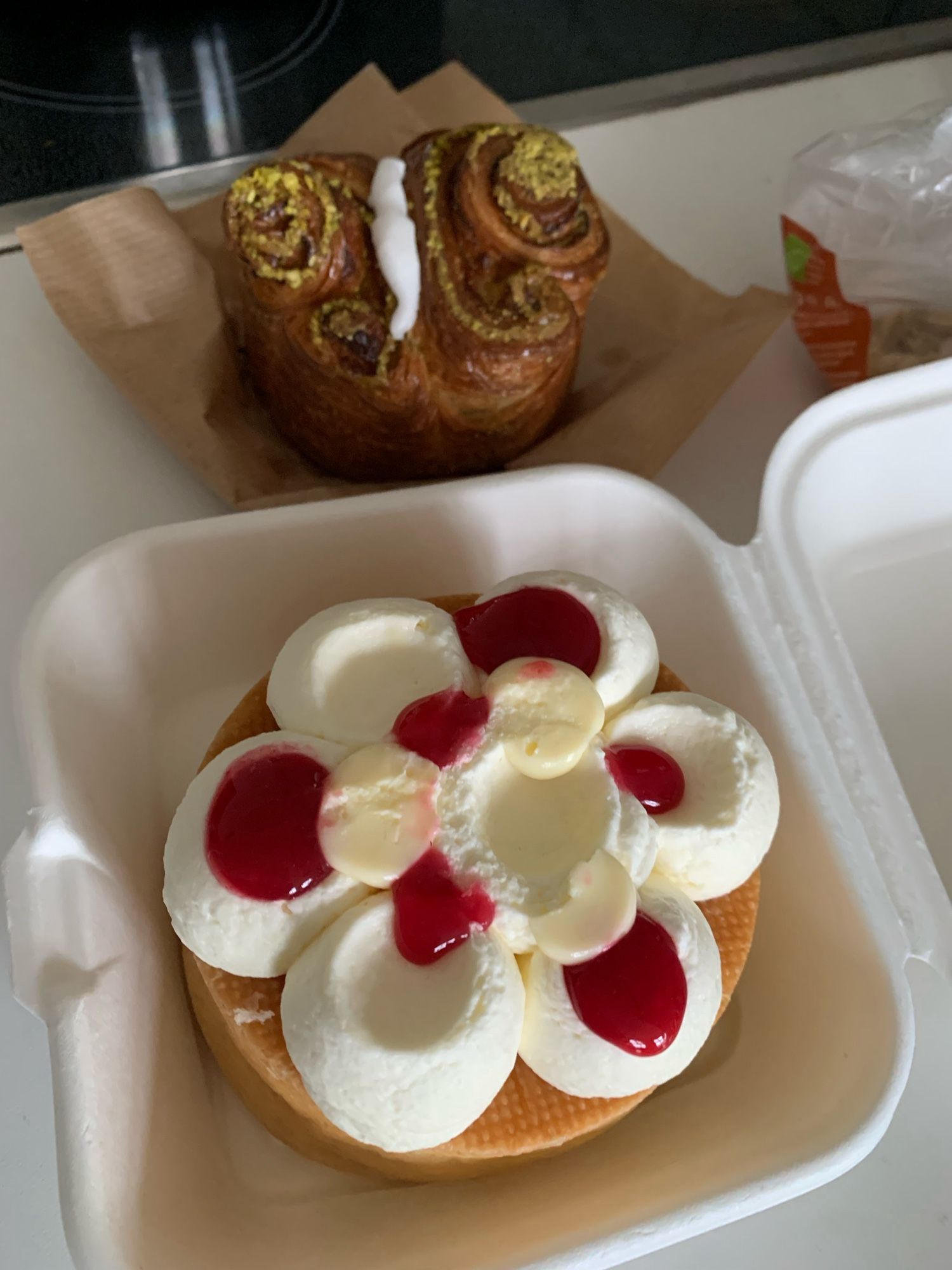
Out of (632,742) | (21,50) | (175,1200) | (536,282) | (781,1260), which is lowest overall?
(781,1260)

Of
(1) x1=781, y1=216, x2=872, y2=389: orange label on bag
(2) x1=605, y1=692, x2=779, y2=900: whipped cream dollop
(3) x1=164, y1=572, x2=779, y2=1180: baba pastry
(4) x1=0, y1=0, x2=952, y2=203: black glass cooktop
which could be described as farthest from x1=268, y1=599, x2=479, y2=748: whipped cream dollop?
(4) x1=0, y1=0, x2=952, y2=203: black glass cooktop

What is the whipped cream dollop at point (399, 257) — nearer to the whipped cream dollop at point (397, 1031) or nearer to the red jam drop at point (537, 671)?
the red jam drop at point (537, 671)

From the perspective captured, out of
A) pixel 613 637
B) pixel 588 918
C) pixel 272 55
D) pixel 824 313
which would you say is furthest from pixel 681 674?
pixel 272 55

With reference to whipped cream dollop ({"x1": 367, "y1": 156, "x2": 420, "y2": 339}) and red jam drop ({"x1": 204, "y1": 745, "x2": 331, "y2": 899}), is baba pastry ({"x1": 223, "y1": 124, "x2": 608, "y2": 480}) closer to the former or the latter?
whipped cream dollop ({"x1": 367, "y1": 156, "x2": 420, "y2": 339})

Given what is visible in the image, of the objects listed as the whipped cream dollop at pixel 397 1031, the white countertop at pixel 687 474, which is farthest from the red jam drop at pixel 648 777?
the white countertop at pixel 687 474

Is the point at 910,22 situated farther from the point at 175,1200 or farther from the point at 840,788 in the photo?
the point at 175,1200

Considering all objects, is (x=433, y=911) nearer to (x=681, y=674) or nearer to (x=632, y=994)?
(x=632, y=994)

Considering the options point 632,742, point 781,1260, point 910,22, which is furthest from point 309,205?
point 910,22
